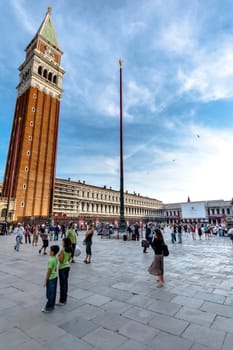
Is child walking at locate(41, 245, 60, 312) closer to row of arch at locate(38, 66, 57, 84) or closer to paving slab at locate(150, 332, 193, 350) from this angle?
paving slab at locate(150, 332, 193, 350)

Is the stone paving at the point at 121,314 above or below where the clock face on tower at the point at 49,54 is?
below

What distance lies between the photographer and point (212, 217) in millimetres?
85750

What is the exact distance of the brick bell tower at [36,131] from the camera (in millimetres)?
42406

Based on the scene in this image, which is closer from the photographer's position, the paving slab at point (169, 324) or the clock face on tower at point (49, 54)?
the paving slab at point (169, 324)

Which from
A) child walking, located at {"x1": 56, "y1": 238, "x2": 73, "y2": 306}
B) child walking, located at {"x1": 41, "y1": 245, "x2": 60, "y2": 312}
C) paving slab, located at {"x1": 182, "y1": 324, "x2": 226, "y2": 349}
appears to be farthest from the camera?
child walking, located at {"x1": 56, "y1": 238, "x2": 73, "y2": 306}

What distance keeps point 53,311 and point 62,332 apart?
853mm

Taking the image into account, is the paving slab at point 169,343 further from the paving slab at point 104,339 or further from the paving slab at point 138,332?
the paving slab at point 104,339

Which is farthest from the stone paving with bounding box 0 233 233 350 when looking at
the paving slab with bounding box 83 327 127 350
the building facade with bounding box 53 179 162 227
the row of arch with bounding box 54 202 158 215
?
the row of arch with bounding box 54 202 158 215

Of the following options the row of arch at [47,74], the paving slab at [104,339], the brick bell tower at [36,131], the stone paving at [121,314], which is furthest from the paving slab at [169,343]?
the row of arch at [47,74]

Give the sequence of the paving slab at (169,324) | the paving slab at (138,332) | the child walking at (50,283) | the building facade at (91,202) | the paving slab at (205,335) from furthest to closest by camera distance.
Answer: the building facade at (91,202)
the child walking at (50,283)
the paving slab at (169,324)
the paving slab at (138,332)
the paving slab at (205,335)

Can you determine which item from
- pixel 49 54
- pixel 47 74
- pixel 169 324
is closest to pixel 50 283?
pixel 169 324

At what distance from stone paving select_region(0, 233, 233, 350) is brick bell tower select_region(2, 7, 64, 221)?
3729cm

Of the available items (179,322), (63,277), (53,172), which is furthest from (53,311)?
(53,172)

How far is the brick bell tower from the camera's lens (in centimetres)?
4241
